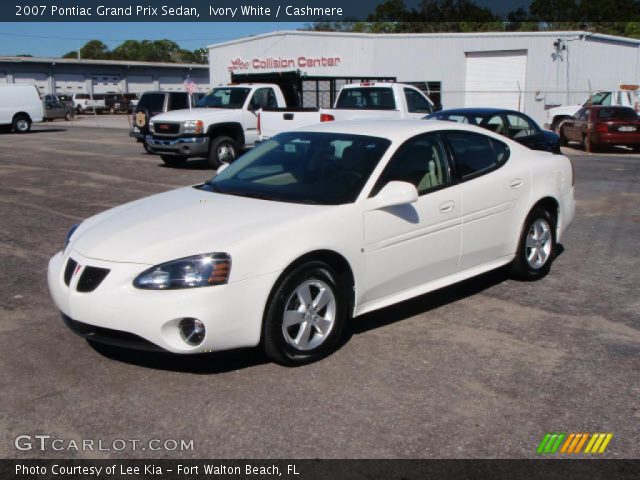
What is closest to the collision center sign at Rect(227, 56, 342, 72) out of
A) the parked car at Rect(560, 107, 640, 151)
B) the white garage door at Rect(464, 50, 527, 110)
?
the white garage door at Rect(464, 50, 527, 110)

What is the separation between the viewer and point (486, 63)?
121ft

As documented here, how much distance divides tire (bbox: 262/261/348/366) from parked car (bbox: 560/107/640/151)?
62.7 ft


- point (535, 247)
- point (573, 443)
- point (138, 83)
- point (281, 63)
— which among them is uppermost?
point (281, 63)

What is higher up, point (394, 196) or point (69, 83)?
point (69, 83)

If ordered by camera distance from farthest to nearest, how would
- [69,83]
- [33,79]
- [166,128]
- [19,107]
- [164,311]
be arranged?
[69,83], [33,79], [19,107], [166,128], [164,311]

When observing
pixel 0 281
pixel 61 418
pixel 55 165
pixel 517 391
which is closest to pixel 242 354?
pixel 61 418

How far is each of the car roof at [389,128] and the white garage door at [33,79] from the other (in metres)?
60.1

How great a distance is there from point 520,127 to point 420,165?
32.1 ft

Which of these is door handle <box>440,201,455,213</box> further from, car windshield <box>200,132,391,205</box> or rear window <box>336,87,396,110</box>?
rear window <box>336,87,396,110</box>

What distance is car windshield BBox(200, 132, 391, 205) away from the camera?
17.1 ft

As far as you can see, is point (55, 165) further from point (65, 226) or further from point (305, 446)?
point (305, 446)

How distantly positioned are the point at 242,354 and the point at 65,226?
5.60m

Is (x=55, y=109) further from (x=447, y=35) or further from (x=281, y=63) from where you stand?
(x=447, y=35)

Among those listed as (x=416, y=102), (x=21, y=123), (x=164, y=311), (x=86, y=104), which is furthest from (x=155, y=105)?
(x=86, y=104)
